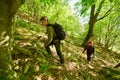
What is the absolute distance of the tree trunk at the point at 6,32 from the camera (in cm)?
747

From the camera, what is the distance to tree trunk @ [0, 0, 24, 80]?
7466 mm

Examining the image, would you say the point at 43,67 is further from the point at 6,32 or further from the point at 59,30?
the point at 6,32

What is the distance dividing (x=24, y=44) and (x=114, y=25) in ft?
93.7

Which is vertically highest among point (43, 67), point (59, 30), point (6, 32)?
point (6, 32)

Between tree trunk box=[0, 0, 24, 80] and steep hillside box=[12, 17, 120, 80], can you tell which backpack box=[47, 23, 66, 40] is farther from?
tree trunk box=[0, 0, 24, 80]

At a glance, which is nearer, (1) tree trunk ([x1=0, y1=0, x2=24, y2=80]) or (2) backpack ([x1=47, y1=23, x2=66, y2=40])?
(1) tree trunk ([x1=0, y1=0, x2=24, y2=80])

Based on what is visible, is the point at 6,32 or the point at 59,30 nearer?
the point at 6,32

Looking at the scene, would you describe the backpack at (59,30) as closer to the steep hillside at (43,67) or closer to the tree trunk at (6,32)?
the steep hillside at (43,67)

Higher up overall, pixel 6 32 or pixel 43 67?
pixel 6 32

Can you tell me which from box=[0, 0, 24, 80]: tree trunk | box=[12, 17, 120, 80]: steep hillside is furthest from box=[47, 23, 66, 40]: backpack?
box=[0, 0, 24, 80]: tree trunk

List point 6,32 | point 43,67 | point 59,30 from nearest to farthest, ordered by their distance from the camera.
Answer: point 6,32 < point 59,30 < point 43,67

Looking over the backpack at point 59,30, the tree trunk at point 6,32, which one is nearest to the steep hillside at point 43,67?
the tree trunk at point 6,32

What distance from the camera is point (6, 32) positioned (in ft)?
25.3

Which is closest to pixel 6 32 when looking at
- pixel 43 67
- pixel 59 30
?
pixel 59 30
